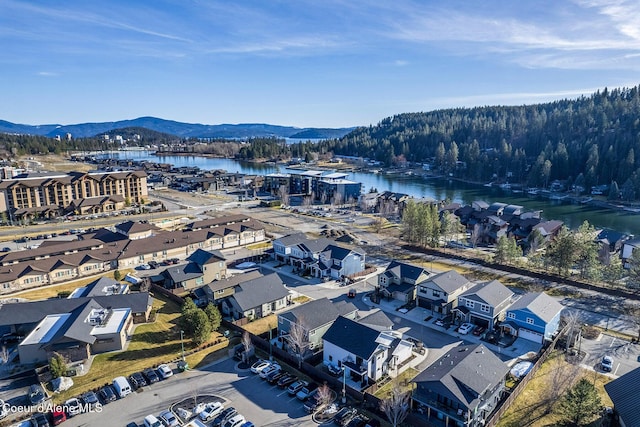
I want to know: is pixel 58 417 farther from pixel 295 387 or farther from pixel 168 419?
pixel 295 387

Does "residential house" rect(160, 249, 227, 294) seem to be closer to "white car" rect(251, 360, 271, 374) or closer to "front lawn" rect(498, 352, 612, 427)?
"white car" rect(251, 360, 271, 374)

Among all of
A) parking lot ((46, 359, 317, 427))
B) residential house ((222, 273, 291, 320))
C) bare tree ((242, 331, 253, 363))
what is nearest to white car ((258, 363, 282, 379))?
parking lot ((46, 359, 317, 427))

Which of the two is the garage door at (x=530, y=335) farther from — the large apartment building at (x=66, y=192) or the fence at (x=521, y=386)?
the large apartment building at (x=66, y=192)

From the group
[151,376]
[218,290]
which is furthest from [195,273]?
[151,376]

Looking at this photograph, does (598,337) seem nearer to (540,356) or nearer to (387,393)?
(540,356)

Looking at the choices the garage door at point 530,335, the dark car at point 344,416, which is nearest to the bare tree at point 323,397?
the dark car at point 344,416
